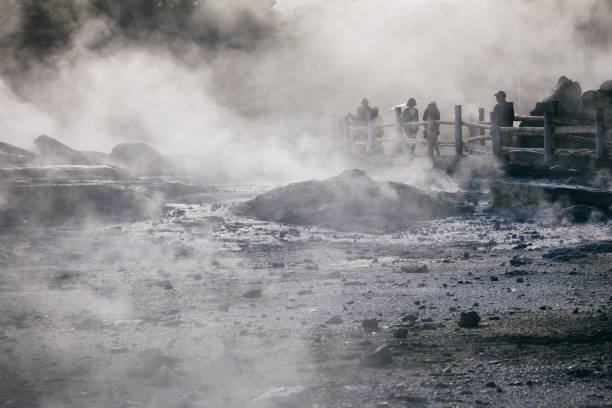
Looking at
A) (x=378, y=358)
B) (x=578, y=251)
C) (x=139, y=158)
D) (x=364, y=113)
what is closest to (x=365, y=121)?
(x=364, y=113)

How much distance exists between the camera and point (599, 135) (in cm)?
983

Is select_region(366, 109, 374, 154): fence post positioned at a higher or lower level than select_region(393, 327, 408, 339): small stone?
higher

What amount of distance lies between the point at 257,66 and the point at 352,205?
876 inches

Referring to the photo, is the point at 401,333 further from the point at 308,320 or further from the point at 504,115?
the point at 504,115

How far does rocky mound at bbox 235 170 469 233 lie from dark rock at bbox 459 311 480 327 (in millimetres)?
4562

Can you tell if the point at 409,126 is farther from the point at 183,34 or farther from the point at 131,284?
the point at 183,34

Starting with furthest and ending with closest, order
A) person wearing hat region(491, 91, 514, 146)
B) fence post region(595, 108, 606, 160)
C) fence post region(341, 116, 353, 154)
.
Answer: fence post region(341, 116, 353, 154) < person wearing hat region(491, 91, 514, 146) < fence post region(595, 108, 606, 160)

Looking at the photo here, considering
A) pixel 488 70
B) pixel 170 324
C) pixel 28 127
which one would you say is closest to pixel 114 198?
pixel 170 324

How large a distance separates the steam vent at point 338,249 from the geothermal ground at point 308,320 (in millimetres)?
20

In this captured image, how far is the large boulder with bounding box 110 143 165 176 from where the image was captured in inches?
664

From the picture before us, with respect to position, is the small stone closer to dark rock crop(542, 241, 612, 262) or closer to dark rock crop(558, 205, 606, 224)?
dark rock crop(542, 241, 612, 262)

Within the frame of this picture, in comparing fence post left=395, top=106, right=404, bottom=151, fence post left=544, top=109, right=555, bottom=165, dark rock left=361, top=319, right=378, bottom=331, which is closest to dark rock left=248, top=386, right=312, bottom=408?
dark rock left=361, top=319, right=378, bottom=331

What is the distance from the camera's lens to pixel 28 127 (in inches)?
911

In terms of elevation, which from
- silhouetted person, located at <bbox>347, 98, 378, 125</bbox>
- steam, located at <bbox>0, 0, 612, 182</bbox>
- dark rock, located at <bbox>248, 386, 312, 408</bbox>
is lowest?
dark rock, located at <bbox>248, 386, 312, 408</bbox>
